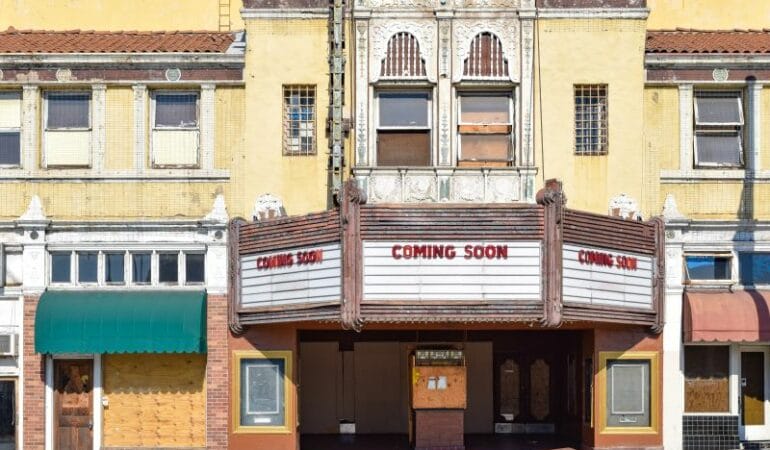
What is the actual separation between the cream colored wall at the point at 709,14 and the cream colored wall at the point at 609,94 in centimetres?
466

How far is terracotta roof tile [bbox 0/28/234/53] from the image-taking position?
1003 inches

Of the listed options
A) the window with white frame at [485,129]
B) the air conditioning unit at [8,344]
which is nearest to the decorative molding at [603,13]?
the window with white frame at [485,129]

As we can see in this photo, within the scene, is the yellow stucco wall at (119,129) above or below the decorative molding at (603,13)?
below

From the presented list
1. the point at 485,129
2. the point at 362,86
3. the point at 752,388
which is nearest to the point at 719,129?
the point at 485,129

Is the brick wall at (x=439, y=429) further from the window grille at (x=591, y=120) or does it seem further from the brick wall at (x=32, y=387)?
the brick wall at (x=32, y=387)

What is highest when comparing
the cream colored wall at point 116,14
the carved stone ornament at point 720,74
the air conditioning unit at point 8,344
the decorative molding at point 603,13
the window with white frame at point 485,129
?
the cream colored wall at point 116,14

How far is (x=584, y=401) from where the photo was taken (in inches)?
1016

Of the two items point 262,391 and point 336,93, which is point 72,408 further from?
point 336,93

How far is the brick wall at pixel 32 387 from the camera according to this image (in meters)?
24.9

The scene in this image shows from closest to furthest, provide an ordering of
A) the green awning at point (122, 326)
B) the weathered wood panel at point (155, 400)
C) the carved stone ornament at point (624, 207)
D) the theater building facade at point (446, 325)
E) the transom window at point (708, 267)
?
the theater building facade at point (446, 325)
the green awning at point (122, 326)
the carved stone ornament at point (624, 207)
the weathered wood panel at point (155, 400)
the transom window at point (708, 267)

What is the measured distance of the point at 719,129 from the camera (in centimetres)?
2539

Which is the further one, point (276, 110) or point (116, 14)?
point (116, 14)

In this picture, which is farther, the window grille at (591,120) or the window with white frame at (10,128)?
the window with white frame at (10,128)

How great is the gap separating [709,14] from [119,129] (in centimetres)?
1419
